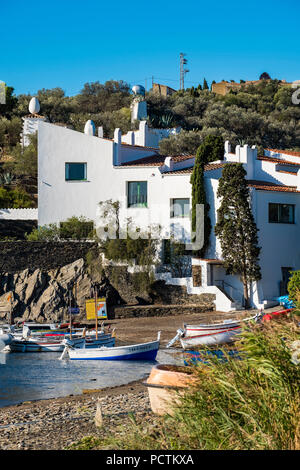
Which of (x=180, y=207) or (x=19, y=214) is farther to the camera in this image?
(x=19, y=214)

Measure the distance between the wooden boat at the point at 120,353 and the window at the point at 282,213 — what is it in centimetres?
1250

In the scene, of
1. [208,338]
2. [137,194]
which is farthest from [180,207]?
[208,338]

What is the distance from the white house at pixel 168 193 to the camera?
1481 inches

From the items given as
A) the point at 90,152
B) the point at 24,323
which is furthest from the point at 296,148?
the point at 24,323

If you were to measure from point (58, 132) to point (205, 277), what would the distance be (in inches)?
547

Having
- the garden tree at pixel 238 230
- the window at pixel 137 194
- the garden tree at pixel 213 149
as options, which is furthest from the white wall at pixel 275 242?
the window at pixel 137 194

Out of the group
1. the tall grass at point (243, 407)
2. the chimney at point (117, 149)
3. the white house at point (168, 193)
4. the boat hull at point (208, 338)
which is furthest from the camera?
the chimney at point (117, 149)

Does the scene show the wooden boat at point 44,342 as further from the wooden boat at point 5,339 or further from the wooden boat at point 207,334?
the wooden boat at point 207,334

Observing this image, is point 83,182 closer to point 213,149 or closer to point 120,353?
point 213,149

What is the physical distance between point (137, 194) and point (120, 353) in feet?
47.4

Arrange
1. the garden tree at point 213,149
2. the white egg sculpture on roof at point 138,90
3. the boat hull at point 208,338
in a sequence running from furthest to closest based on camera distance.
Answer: the white egg sculpture on roof at point 138,90 → the garden tree at point 213,149 → the boat hull at point 208,338

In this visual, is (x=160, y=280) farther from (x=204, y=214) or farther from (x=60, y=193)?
(x=60, y=193)

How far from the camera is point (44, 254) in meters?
40.0

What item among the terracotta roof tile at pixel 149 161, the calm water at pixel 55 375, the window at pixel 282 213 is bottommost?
the calm water at pixel 55 375
